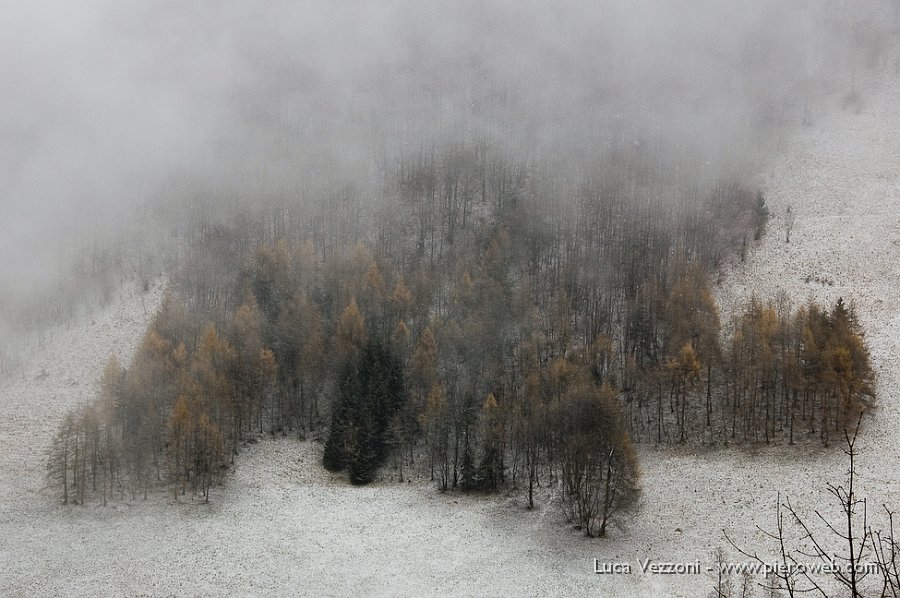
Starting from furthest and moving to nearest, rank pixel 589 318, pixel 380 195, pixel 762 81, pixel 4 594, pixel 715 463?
1. pixel 762 81
2. pixel 380 195
3. pixel 589 318
4. pixel 715 463
5. pixel 4 594

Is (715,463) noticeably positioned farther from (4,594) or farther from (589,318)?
(4,594)

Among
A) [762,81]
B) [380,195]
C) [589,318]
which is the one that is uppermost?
[762,81]

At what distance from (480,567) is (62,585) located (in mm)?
27595

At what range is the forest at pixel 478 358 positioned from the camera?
61.8m

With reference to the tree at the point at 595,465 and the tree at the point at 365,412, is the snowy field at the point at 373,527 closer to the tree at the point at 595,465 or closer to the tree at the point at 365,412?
the tree at the point at 595,465

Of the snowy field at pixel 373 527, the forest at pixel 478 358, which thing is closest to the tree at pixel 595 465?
the forest at pixel 478 358

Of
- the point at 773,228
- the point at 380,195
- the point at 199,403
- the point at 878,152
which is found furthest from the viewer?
the point at 380,195

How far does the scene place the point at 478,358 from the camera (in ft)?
266

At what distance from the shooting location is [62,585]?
46.3m

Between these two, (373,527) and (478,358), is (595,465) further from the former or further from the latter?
(478,358)

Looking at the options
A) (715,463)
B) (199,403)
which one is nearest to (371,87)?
(199,403)

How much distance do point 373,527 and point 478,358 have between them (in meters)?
30.5

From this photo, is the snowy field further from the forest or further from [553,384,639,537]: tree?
the forest

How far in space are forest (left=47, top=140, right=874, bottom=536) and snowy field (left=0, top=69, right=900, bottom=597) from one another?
2576 mm
